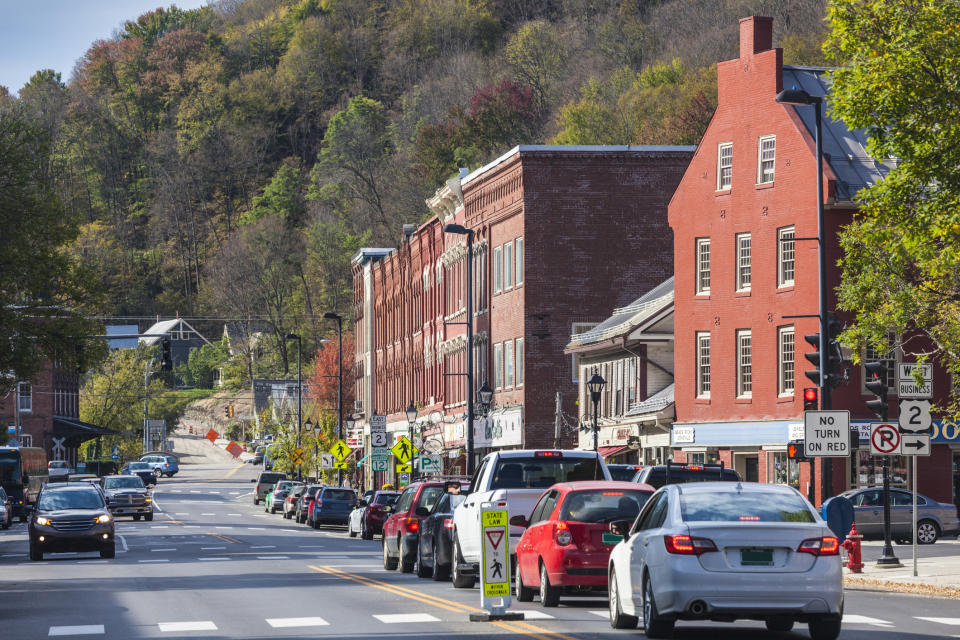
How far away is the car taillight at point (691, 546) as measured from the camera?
1513 centimetres

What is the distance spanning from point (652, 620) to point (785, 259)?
32.2 metres

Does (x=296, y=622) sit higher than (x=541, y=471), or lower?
lower

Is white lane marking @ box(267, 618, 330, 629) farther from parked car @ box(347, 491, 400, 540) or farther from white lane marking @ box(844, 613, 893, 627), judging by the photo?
parked car @ box(347, 491, 400, 540)

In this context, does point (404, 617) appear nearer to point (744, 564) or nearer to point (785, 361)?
point (744, 564)

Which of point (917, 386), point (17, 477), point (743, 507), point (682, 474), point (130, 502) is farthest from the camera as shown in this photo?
point (17, 477)

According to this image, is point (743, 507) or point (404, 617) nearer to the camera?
point (743, 507)

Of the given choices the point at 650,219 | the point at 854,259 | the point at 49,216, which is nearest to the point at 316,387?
the point at 650,219

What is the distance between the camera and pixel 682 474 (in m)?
30.2

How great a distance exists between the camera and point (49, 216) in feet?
150

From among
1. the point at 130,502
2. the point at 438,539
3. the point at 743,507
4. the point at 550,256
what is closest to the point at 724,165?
the point at 550,256

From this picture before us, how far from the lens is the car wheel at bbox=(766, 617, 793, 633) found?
16312 mm

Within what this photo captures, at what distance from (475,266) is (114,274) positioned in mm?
103560

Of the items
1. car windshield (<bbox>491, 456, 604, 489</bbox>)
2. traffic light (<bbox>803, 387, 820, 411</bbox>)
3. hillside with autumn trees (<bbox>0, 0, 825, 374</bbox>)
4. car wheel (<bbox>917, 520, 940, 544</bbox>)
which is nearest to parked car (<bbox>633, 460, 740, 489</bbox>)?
traffic light (<bbox>803, 387, 820, 411</bbox>)

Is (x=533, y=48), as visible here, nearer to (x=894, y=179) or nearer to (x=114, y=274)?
(x=114, y=274)
